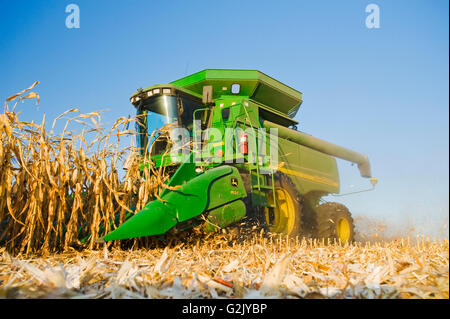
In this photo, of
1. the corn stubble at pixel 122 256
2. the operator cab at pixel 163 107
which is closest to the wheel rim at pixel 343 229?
the corn stubble at pixel 122 256

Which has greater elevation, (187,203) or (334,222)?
(187,203)

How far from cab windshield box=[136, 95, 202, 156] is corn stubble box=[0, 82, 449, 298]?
1137 mm

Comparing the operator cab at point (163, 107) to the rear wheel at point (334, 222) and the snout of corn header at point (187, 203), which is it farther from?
the rear wheel at point (334, 222)

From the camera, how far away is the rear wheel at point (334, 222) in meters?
5.53

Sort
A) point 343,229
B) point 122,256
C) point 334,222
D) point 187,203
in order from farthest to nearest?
point 343,229 → point 334,222 → point 187,203 → point 122,256

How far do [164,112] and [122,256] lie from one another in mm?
2333

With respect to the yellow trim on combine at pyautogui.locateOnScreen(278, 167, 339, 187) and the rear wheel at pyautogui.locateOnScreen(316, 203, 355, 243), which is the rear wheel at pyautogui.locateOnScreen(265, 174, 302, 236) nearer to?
the yellow trim on combine at pyautogui.locateOnScreen(278, 167, 339, 187)

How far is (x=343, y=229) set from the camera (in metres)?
6.16

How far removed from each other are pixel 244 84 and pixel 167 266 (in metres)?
3.81

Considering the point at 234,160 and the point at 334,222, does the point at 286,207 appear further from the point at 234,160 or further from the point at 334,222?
the point at 234,160

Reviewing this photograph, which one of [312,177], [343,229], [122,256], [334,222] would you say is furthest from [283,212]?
[122,256]

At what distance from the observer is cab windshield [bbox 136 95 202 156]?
4.57 m

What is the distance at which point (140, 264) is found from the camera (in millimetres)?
2051

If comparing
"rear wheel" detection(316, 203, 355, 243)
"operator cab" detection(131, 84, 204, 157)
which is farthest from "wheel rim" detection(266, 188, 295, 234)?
"operator cab" detection(131, 84, 204, 157)
